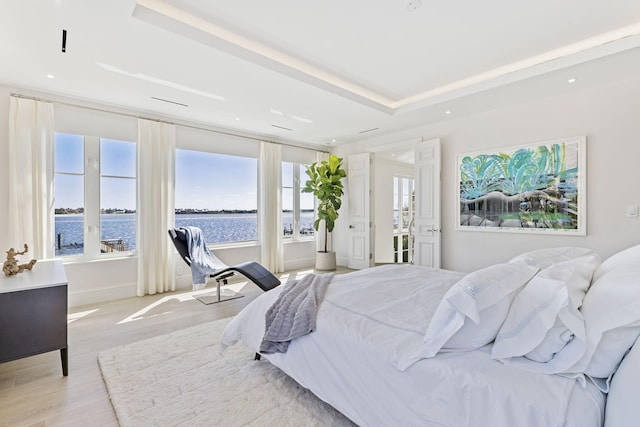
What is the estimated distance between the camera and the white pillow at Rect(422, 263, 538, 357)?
1.30 m

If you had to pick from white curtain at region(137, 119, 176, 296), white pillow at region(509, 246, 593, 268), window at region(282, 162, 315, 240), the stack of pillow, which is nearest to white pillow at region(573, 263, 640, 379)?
the stack of pillow

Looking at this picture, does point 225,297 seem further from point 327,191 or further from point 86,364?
point 327,191

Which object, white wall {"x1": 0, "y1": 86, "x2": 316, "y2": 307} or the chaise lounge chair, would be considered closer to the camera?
white wall {"x1": 0, "y1": 86, "x2": 316, "y2": 307}

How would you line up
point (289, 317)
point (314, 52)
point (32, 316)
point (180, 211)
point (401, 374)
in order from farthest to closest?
1. point (180, 211)
2. point (314, 52)
3. point (32, 316)
4. point (289, 317)
5. point (401, 374)

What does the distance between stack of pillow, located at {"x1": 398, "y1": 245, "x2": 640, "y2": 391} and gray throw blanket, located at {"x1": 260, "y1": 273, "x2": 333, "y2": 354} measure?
0.67 meters

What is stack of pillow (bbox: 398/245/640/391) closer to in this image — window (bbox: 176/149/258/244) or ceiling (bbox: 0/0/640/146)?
ceiling (bbox: 0/0/640/146)

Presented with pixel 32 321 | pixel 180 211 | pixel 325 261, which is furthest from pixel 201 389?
pixel 325 261

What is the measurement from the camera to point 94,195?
4.11 meters

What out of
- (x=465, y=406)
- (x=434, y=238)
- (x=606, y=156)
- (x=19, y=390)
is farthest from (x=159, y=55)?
(x=606, y=156)

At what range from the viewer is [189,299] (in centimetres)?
414

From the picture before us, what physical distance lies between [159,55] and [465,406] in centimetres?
339

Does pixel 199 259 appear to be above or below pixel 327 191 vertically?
below

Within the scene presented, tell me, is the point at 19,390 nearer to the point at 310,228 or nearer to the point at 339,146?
the point at 310,228

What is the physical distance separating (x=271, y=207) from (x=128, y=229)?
7.53 feet
